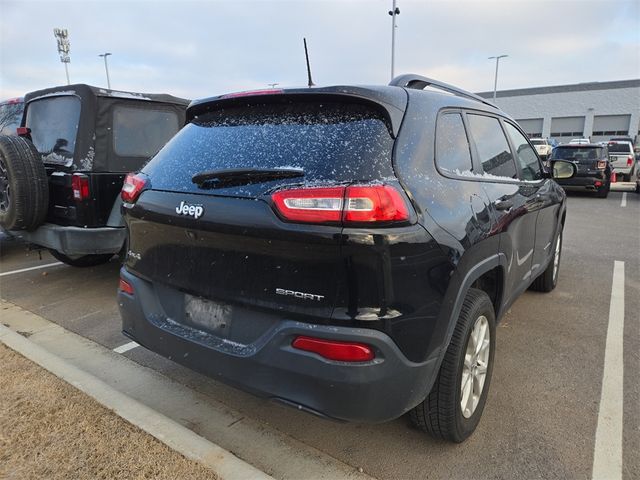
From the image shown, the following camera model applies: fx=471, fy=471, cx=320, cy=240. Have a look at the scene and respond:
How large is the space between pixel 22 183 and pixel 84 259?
1.61 meters

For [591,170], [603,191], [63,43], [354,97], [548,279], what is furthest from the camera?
[63,43]

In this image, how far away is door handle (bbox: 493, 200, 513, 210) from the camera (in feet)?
8.92

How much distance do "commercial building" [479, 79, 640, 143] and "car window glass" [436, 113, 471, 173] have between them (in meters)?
51.8

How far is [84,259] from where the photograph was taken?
582 centimetres

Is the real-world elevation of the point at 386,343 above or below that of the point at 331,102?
below

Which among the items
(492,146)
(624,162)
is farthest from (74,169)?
(624,162)

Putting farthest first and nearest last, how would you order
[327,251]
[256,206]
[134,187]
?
[134,187] → [256,206] → [327,251]

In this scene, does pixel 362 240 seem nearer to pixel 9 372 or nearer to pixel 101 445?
pixel 101 445

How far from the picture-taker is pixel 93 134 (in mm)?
4691

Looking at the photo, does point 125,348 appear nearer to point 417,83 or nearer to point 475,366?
point 475,366

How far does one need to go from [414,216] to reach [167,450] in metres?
1.62

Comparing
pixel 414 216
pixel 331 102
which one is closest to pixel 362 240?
pixel 414 216

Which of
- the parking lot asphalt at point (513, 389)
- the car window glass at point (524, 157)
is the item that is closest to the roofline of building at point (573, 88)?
the parking lot asphalt at point (513, 389)

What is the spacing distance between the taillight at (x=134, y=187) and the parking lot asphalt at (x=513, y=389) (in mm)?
1310
